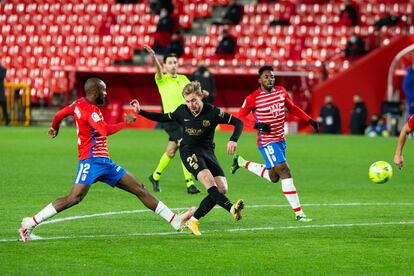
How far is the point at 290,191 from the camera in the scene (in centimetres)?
1301

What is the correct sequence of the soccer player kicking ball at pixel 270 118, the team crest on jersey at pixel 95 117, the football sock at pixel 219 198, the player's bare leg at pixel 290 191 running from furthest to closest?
the soccer player kicking ball at pixel 270 118 → the player's bare leg at pixel 290 191 → the football sock at pixel 219 198 → the team crest on jersey at pixel 95 117

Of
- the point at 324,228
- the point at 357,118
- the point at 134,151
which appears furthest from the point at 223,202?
the point at 357,118

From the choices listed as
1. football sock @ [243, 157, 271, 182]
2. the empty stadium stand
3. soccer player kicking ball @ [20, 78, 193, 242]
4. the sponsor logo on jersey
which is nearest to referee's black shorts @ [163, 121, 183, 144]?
football sock @ [243, 157, 271, 182]

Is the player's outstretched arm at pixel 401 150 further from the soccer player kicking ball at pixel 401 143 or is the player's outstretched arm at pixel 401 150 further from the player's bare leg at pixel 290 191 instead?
the player's bare leg at pixel 290 191

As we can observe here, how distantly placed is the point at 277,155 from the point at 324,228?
162cm

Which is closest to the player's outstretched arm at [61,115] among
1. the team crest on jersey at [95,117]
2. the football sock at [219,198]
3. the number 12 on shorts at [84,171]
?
the team crest on jersey at [95,117]

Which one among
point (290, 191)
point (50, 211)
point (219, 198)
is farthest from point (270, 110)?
point (50, 211)

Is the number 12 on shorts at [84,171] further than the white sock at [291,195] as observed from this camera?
No

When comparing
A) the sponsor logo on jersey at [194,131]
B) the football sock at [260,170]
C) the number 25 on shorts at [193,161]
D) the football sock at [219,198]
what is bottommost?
the football sock at [260,170]

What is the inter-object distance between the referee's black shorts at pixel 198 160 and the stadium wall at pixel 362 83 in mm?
22546

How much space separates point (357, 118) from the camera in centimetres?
3344

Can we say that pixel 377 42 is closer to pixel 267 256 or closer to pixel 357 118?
pixel 357 118

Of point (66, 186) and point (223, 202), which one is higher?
point (223, 202)

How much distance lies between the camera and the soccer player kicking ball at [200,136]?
38.9 ft
